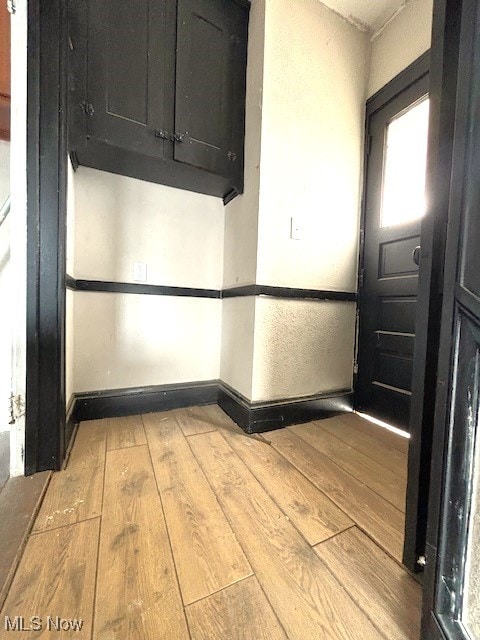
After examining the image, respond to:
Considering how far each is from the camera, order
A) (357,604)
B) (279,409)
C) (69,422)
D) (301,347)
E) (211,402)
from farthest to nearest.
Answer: (211,402) → (301,347) → (279,409) → (69,422) → (357,604)

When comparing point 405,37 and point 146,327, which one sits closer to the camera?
point 405,37

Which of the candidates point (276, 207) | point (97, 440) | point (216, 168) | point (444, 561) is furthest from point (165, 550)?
point (216, 168)

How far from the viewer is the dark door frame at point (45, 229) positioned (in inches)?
37.0

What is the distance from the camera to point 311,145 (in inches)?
59.3

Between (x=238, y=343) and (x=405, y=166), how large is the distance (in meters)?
1.42

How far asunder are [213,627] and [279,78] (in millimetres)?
2102

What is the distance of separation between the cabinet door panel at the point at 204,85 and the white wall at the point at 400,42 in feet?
3.01

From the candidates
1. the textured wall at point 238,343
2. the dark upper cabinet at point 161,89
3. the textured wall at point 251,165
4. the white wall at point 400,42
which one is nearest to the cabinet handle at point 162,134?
the dark upper cabinet at point 161,89

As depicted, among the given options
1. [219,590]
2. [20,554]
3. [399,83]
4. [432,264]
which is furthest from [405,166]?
[20,554]

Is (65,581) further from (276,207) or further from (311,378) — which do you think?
(276,207)

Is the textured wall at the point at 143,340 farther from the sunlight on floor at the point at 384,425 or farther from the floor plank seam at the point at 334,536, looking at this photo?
the floor plank seam at the point at 334,536

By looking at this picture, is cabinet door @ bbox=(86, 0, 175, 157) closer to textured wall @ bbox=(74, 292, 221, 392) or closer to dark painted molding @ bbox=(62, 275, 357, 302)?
dark painted molding @ bbox=(62, 275, 357, 302)

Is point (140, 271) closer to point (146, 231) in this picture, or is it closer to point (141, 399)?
point (146, 231)

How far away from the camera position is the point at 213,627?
0.51 metres
